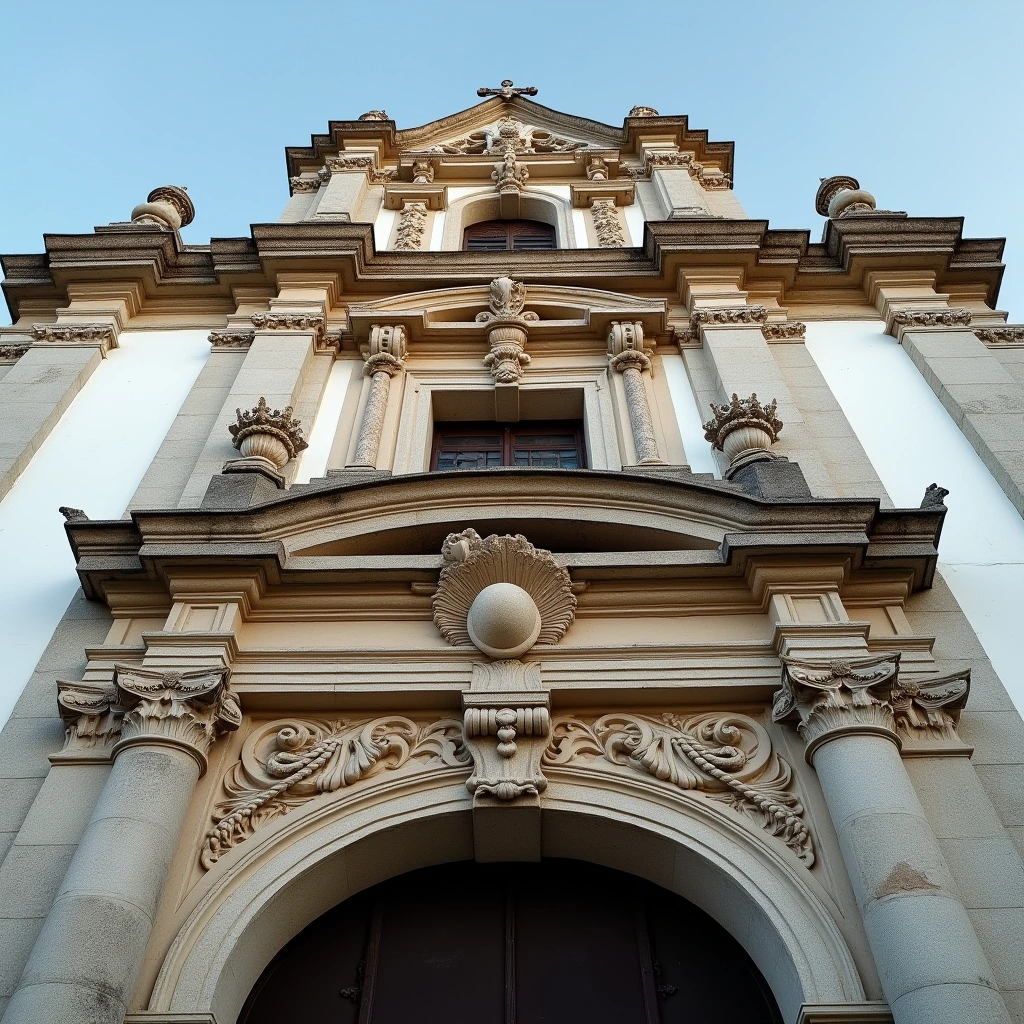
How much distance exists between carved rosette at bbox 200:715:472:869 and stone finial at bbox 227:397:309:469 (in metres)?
3.37

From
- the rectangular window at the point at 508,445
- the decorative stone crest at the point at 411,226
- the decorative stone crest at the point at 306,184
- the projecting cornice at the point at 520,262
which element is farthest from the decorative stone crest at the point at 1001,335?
the decorative stone crest at the point at 306,184

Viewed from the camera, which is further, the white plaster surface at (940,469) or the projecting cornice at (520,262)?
the projecting cornice at (520,262)

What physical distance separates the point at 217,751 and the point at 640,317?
796 centimetres

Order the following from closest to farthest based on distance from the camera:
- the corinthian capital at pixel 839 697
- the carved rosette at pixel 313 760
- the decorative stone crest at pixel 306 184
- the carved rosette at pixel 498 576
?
the corinthian capital at pixel 839 697
the carved rosette at pixel 313 760
the carved rosette at pixel 498 576
the decorative stone crest at pixel 306 184

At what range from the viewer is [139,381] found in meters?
12.6

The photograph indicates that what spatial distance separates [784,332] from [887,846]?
8262 mm

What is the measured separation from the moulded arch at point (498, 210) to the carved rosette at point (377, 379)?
17.3 feet

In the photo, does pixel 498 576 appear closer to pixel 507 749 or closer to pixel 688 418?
pixel 507 749

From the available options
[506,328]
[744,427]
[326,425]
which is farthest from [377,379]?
[744,427]

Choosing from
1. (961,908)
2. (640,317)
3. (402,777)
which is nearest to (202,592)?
(402,777)

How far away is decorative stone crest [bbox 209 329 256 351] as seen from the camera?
13289 millimetres

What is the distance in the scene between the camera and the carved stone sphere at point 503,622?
7.98 m

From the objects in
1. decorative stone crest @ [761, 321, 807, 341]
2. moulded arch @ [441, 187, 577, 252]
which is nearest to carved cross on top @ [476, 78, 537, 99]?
moulded arch @ [441, 187, 577, 252]

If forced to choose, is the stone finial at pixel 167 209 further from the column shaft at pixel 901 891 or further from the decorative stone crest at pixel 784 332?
the column shaft at pixel 901 891
